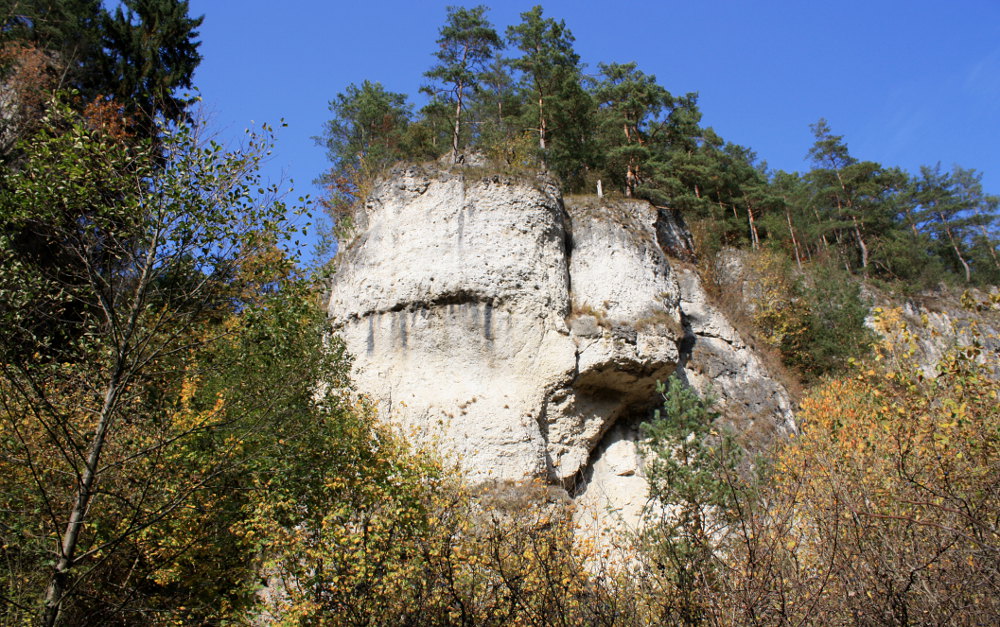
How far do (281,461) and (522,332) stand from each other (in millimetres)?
8589

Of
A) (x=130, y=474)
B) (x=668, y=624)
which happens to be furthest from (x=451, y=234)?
(x=668, y=624)

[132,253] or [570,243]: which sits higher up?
[570,243]

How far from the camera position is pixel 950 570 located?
5062 mm

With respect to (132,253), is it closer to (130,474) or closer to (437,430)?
(130,474)

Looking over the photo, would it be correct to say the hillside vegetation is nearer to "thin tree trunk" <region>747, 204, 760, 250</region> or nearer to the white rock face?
the white rock face

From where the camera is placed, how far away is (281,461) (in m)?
7.69

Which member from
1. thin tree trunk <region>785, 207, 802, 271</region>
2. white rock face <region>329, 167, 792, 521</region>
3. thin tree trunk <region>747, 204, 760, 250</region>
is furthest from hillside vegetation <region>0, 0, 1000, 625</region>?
thin tree trunk <region>785, 207, 802, 271</region>

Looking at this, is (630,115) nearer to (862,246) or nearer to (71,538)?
(862,246)

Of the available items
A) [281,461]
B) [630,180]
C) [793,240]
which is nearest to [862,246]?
[793,240]

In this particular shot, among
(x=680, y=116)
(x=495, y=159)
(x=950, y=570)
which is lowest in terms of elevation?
(x=950, y=570)

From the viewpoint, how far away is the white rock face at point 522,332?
14.4 meters

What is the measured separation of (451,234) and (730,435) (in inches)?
364

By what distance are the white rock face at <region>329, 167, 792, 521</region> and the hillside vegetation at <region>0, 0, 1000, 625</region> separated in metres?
1.21

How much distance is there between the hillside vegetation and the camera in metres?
5.36
